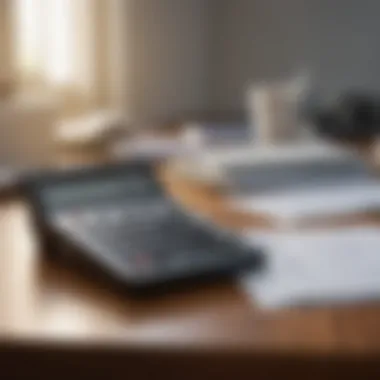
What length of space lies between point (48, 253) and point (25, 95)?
3.16 ft

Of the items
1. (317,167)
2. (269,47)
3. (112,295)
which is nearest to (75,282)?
(112,295)

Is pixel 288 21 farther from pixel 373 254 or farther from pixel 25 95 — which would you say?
pixel 373 254

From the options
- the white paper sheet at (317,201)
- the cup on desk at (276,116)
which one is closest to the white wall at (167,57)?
the cup on desk at (276,116)

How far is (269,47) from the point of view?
2.11 metres

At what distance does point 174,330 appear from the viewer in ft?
2.12

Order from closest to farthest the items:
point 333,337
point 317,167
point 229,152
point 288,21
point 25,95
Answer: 1. point 333,337
2. point 317,167
3. point 229,152
4. point 25,95
5. point 288,21

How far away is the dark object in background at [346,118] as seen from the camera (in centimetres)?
176

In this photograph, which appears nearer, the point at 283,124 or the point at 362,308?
the point at 362,308

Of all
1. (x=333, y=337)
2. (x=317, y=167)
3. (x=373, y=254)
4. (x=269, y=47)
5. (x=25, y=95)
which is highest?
(x=269, y=47)

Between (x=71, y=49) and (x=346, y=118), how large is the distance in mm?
660

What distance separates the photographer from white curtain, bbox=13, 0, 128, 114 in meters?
2.02

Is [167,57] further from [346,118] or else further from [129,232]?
[129,232]

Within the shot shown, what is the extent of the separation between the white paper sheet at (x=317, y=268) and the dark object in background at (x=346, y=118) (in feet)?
2.69

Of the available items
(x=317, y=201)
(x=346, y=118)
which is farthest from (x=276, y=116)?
(x=317, y=201)
